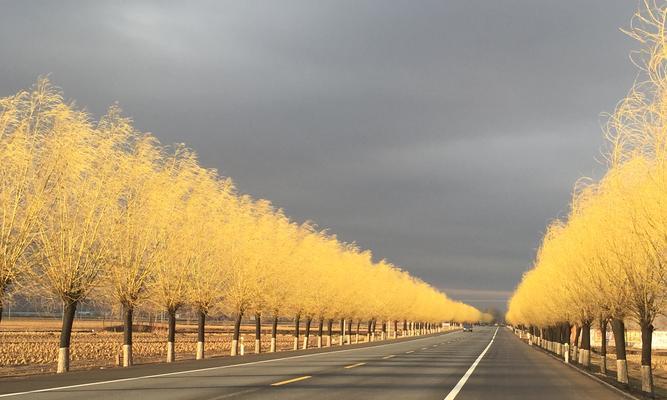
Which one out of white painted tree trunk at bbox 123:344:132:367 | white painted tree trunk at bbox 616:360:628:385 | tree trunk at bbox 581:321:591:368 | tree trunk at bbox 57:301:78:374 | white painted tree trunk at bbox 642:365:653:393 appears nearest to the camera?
white painted tree trunk at bbox 642:365:653:393

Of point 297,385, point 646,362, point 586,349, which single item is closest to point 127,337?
point 297,385

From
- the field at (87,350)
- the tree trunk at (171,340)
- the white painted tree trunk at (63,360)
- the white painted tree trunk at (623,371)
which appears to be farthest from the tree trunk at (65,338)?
the white painted tree trunk at (623,371)

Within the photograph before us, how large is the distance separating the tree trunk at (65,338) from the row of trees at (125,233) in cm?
5

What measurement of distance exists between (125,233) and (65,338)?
7.21 m

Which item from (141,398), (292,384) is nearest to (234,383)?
(292,384)

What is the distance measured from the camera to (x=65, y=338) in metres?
26.9

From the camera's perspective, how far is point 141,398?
51.1ft

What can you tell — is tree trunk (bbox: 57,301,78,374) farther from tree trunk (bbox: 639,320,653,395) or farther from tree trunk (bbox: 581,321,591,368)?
tree trunk (bbox: 581,321,591,368)

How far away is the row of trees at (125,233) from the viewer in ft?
85.6

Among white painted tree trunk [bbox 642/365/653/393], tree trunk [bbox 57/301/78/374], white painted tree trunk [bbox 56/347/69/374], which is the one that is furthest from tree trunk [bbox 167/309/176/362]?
white painted tree trunk [bbox 642/365/653/393]

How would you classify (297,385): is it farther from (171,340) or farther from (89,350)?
(89,350)

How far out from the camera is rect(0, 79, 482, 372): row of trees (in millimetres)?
26078

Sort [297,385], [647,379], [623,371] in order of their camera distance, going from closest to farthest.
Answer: [297,385] < [647,379] < [623,371]

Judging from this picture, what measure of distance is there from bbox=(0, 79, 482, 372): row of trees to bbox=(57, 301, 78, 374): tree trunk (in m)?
0.05
